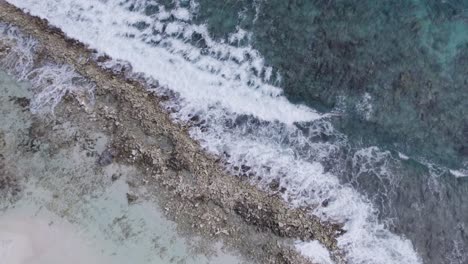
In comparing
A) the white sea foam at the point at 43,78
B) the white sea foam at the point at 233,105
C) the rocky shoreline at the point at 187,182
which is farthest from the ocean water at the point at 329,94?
the white sea foam at the point at 43,78

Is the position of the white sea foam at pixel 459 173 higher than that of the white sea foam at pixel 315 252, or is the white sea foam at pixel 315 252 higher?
the white sea foam at pixel 459 173

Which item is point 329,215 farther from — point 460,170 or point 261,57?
point 261,57

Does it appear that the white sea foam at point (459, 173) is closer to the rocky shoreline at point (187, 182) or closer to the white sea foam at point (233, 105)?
the white sea foam at point (233, 105)

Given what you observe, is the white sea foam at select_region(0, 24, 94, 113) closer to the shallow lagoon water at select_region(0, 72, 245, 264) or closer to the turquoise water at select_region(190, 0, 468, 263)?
the shallow lagoon water at select_region(0, 72, 245, 264)

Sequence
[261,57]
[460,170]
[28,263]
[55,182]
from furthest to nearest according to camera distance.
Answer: [261,57] < [460,170] < [55,182] < [28,263]

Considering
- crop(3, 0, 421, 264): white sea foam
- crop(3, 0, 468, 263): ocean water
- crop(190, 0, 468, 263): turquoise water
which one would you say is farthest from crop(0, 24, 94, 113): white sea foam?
crop(190, 0, 468, 263): turquoise water

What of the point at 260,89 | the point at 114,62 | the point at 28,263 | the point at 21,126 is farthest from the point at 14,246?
the point at 260,89
